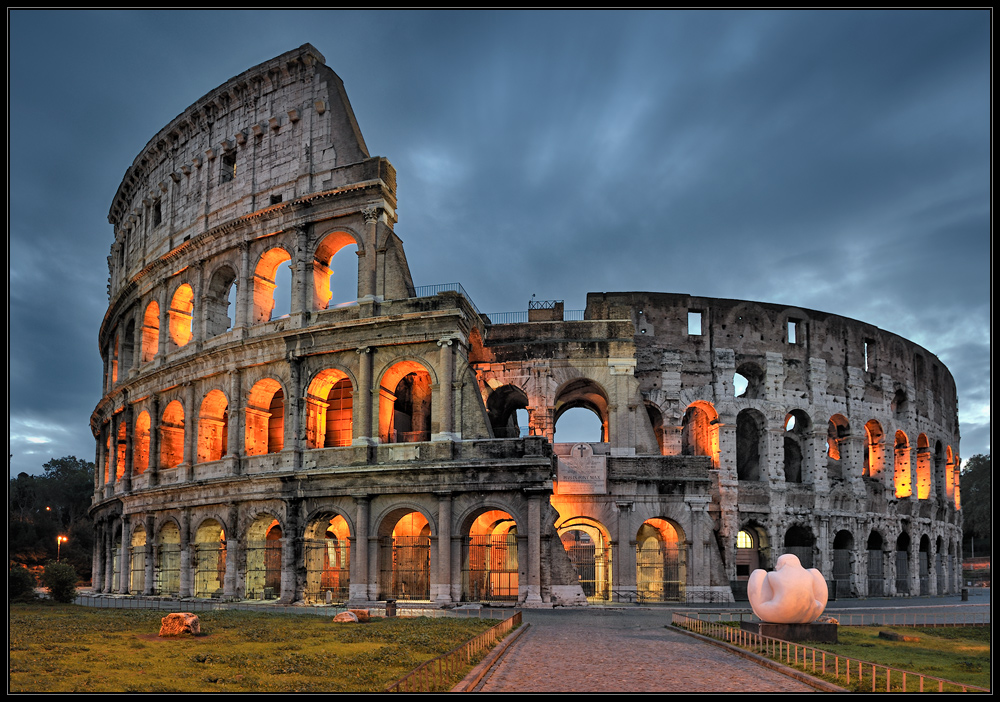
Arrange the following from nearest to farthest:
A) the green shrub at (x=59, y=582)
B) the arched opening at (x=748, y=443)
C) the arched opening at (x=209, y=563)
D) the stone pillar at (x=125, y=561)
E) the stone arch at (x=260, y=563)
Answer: the green shrub at (x=59, y=582), the stone arch at (x=260, y=563), the arched opening at (x=209, y=563), the stone pillar at (x=125, y=561), the arched opening at (x=748, y=443)

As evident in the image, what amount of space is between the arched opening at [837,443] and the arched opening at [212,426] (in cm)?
2379

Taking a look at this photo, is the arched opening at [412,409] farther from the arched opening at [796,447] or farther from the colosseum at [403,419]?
the arched opening at [796,447]

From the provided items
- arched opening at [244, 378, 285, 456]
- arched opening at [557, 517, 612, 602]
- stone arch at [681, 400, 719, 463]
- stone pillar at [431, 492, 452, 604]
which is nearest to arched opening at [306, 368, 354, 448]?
arched opening at [244, 378, 285, 456]

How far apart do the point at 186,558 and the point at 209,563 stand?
78cm

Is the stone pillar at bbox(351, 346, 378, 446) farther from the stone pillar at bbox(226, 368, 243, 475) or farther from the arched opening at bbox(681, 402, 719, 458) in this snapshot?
the arched opening at bbox(681, 402, 719, 458)

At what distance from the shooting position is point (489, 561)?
1099 inches

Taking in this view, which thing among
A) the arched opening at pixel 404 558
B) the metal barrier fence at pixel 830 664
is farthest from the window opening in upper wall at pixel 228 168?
the metal barrier fence at pixel 830 664

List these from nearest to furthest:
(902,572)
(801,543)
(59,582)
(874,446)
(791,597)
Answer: (791,597) < (59,582) < (801,543) < (902,572) < (874,446)

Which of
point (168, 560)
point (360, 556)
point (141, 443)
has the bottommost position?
point (168, 560)

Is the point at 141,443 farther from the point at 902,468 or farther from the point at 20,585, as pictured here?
the point at 902,468

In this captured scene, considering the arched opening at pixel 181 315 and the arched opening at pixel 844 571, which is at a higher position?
the arched opening at pixel 181 315

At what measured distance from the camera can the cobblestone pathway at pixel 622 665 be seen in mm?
10250

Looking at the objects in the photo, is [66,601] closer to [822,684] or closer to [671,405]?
[671,405]

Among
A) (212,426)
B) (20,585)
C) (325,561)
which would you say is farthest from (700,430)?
(20,585)
